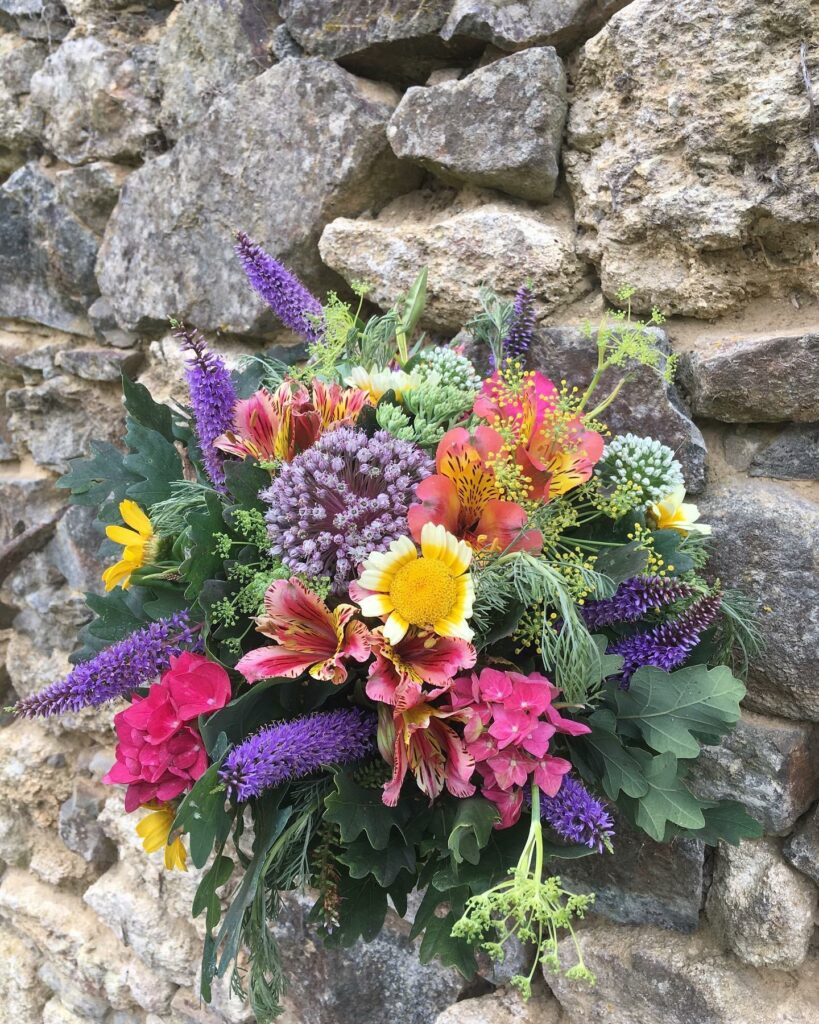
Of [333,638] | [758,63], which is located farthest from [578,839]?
[758,63]

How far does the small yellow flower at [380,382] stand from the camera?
0.85 m

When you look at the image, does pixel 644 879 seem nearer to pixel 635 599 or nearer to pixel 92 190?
pixel 635 599

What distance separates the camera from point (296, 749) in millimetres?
684

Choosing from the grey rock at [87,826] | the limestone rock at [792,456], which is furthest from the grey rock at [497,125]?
the grey rock at [87,826]

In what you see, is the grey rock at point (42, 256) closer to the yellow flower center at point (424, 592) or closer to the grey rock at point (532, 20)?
the grey rock at point (532, 20)

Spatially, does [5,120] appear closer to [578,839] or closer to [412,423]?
[412,423]

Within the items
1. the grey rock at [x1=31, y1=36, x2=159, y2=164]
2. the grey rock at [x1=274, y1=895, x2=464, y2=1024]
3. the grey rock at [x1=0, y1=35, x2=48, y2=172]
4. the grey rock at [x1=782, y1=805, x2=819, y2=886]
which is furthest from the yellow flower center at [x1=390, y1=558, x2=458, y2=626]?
the grey rock at [x1=0, y1=35, x2=48, y2=172]

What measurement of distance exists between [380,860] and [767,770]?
486 mm

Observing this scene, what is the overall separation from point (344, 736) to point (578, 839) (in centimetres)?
25

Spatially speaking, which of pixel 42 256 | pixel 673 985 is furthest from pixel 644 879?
pixel 42 256

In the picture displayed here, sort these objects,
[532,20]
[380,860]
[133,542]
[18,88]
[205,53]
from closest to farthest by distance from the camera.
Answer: [380,860] < [133,542] < [532,20] < [205,53] < [18,88]

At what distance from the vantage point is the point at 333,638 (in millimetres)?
706

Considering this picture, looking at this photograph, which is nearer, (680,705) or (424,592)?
(424,592)

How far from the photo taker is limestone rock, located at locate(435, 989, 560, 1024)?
1.04m
